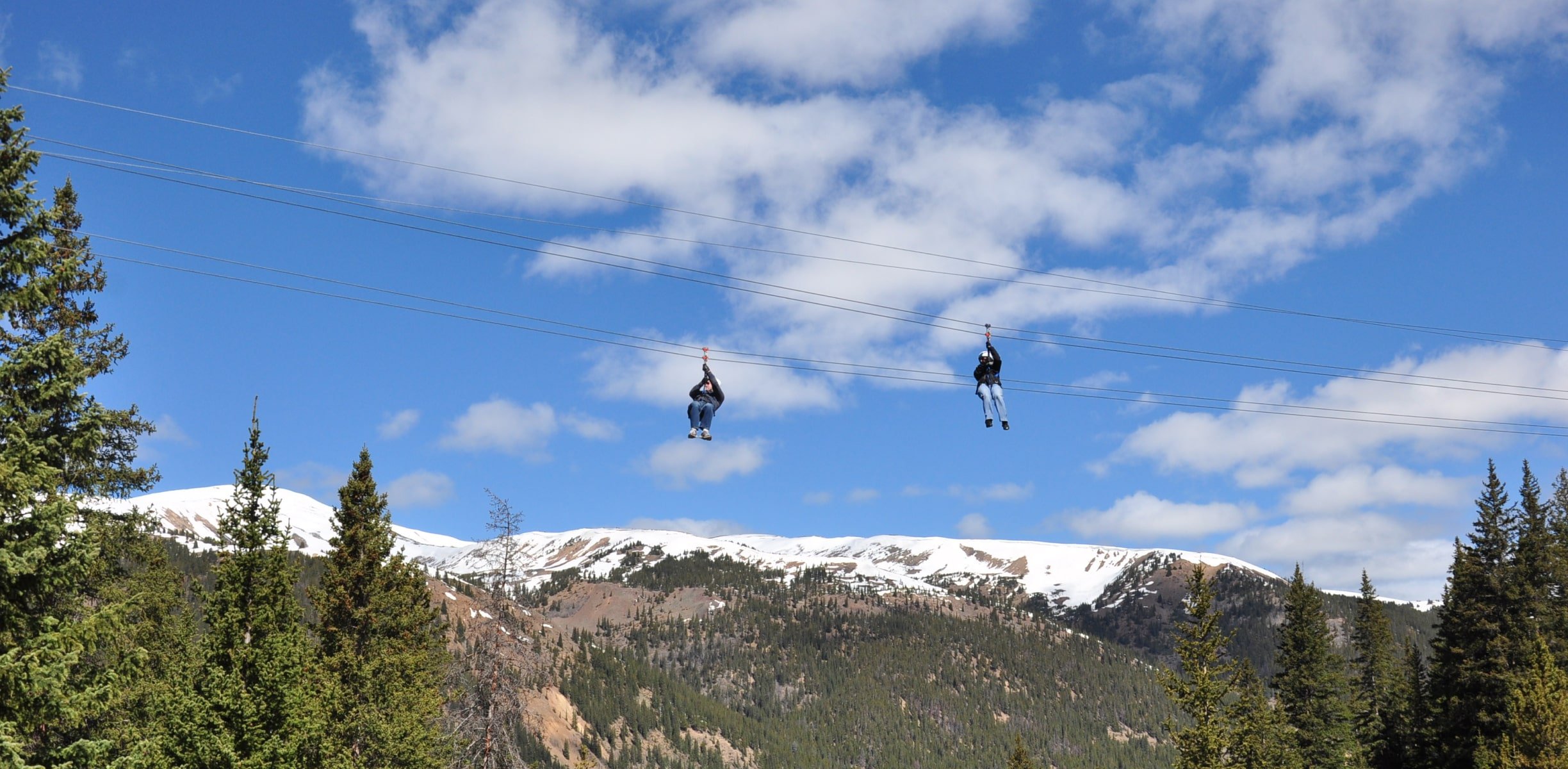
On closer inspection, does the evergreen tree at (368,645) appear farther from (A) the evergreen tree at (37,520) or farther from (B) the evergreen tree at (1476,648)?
(B) the evergreen tree at (1476,648)

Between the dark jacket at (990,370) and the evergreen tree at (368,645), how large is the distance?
20155mm

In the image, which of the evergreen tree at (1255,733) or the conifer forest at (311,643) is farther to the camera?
the evergreen tree at (1255,733)

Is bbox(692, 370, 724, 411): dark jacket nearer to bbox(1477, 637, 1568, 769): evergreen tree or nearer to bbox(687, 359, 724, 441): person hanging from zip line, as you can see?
bbox(687, 359, 724, 441): person hanging from zip line

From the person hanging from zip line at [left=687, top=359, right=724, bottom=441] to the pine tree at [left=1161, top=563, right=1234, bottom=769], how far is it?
2304cm

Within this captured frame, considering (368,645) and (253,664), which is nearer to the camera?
(253,664)

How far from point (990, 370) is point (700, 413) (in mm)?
7810

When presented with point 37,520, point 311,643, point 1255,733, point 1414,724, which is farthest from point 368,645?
point 1414,724

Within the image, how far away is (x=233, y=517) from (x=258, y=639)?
359cm

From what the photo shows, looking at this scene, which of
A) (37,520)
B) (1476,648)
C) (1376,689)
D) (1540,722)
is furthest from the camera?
(1376,689)

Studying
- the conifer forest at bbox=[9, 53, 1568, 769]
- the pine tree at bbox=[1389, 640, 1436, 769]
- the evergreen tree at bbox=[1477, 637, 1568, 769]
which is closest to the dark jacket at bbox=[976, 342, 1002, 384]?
the conifer forest at bbox=[9, 53, 1568, 769]

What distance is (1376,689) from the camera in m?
65.0

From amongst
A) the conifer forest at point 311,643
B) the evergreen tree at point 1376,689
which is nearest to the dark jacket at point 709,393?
the conifer forest at point 311,643

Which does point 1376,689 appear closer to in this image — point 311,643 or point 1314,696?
point 1314,696

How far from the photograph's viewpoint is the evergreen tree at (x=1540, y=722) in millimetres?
36844
